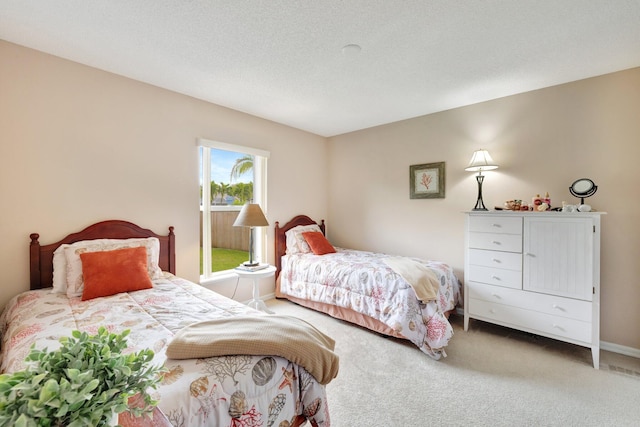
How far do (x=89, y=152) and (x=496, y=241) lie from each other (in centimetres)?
381

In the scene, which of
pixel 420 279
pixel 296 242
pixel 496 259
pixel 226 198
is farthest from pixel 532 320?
pixel 226 198

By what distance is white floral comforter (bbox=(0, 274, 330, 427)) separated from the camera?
1.07 metres

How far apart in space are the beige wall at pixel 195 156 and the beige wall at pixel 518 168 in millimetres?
11

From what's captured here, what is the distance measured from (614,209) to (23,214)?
4933 millimetres

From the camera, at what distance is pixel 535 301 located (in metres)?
2.53

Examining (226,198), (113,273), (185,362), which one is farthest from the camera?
(226,198)

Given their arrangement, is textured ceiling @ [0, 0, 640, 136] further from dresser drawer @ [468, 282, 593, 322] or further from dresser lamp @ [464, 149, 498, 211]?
dresser drawer @ [468, 282, 593, 322]

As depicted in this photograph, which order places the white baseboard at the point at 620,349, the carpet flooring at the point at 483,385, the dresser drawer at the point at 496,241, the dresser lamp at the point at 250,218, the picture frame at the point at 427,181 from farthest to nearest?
the picture frame at the point at 427,181 → the dresser lamp at the point at 250,218 → the dresser drawer at the point at 496,241 → the white baseboard at the point at 620,349 → the carpet flooring at the point at 483,385

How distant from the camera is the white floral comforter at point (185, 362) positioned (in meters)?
1.07

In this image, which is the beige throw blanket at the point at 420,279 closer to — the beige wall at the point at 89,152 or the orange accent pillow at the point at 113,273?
the beige wall at the point at 89,152

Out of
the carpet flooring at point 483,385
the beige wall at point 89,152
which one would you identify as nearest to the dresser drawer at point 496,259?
the carpet flooring at point 483,385

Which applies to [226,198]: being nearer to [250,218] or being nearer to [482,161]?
[250,218]

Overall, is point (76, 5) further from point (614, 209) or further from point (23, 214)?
point (614, 209)

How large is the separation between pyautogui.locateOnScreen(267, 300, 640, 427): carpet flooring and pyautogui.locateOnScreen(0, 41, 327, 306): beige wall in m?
2.02
